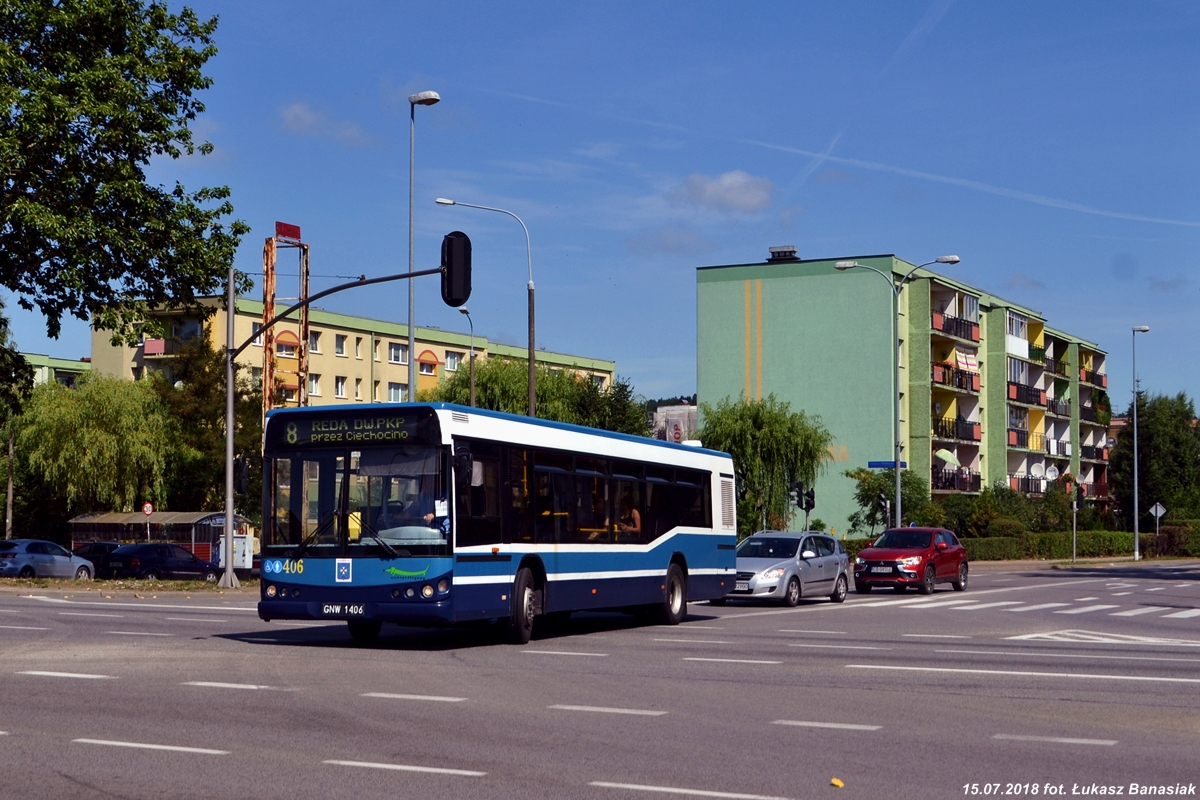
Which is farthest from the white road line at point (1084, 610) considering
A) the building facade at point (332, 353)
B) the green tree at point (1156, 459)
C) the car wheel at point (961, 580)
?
the green tree at point (1156, 459)

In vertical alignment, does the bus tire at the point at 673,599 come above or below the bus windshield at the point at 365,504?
below

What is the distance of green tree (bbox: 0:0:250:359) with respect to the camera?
3056cm

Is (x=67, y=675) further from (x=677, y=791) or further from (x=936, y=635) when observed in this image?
(x=936, y=635)

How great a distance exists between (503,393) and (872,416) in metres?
18.8

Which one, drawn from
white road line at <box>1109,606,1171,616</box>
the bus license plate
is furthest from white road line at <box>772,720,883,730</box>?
white road line at <box>1109,606,1171,616</box>

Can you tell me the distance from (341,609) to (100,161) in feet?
59.9

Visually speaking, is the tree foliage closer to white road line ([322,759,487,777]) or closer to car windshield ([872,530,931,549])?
car windshield ([872,530,931,549])

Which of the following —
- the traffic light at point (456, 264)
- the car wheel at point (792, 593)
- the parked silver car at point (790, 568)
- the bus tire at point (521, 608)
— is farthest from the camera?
the car wheel at point (792, 593)

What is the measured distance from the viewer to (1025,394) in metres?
95.6

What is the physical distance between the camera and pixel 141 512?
67.3 metres

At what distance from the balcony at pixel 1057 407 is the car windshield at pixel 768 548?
75.4 m

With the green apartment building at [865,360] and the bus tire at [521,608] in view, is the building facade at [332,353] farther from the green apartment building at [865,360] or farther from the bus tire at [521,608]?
the bus tire at [521,608]

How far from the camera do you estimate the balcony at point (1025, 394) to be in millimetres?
92938

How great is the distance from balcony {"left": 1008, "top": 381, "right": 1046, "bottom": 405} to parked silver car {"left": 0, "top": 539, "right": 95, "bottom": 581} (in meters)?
62.2
